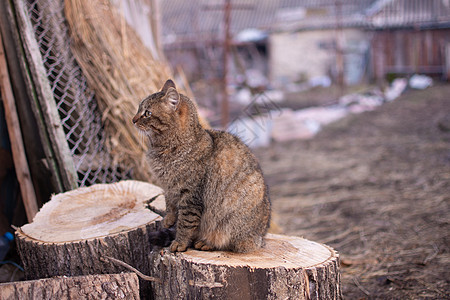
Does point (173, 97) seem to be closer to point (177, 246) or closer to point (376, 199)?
point (177, 246)

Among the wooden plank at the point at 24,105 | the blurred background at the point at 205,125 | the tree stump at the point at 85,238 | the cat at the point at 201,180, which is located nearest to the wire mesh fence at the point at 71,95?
the blurred background at the point at 205,125

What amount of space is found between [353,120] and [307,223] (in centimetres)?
644

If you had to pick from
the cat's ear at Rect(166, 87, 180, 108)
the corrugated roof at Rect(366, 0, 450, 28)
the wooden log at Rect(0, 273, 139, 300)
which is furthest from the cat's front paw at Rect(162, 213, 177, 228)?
the corrugated roof at Rect(366, 0, 450, 28)

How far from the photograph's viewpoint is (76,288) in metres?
1.97

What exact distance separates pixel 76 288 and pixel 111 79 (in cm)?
229

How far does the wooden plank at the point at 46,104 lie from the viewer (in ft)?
10.5

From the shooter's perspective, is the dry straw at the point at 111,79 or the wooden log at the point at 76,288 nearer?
the wooden log at the point at 76,288

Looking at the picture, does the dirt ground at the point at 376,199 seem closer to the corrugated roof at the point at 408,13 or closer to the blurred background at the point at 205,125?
the blurred background at the point at 205,125

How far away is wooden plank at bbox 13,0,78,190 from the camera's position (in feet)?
10.5

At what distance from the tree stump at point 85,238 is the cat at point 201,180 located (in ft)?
0.90

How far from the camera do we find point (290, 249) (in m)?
2.34

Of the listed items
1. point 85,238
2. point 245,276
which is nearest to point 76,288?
point 85,238

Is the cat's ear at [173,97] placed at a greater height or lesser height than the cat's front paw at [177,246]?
greater

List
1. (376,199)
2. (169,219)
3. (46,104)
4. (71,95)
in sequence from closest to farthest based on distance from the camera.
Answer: (169,219) → (46,104) → (71,95) → (376,199)
